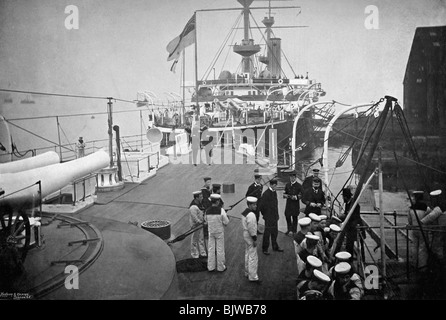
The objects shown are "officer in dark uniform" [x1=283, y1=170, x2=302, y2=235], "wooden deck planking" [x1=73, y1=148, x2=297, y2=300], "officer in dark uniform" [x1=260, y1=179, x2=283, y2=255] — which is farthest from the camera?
"officer in dark uniform" [x1=283, y1=170, x2=302, y2=235]

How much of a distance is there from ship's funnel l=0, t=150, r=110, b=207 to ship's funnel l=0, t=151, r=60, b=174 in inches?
12.6

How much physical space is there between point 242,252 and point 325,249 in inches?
53.4

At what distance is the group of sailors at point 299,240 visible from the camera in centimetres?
395

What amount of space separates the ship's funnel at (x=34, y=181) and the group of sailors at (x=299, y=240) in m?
2.07

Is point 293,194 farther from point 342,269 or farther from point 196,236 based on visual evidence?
point 342,269

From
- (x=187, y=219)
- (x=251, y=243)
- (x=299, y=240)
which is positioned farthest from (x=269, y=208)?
(x=187, y=219)

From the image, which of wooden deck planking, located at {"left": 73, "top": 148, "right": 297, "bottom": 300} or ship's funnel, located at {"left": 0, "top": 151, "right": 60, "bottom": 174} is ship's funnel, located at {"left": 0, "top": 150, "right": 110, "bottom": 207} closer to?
ship's funnel, located at {"left": 0, "top": 151, "right": 60, "bottom": 174}

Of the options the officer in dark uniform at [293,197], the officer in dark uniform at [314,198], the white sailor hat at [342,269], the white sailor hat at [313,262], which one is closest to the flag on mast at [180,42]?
the officer in dark uniform at [293,197]

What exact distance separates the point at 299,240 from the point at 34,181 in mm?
3444

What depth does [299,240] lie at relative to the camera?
4562mm

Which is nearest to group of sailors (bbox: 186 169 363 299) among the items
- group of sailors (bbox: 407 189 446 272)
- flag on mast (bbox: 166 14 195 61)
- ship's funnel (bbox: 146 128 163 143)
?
group of sailors (bbox: 407 189 446 272)

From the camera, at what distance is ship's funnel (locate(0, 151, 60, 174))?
5.24 metres

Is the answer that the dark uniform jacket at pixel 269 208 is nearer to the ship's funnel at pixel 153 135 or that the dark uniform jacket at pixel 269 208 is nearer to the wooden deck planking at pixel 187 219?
the wooden deck planking at pixel 187 219
